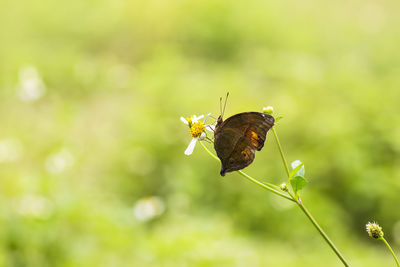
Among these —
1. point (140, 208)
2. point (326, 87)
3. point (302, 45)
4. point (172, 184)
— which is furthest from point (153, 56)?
point (140, 208)

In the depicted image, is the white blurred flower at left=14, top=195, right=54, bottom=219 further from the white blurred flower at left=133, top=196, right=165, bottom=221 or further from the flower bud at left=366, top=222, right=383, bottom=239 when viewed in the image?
the flower bud at left=366, top=222, right=383, bottom=239

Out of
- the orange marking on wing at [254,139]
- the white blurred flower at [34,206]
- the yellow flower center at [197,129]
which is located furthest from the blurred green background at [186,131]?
the orange marking on wing at [254,139]

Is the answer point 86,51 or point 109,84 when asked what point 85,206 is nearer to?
point 109,84

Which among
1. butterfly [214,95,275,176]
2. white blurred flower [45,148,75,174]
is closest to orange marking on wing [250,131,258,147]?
butterfly [214,95,275,176]

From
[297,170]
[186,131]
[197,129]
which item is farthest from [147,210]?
[297,170]

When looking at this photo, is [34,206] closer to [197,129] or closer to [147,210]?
[147,210]

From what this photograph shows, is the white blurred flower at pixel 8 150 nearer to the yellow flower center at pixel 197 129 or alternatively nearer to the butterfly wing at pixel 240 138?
the yellow flower center at pixel 197 129
